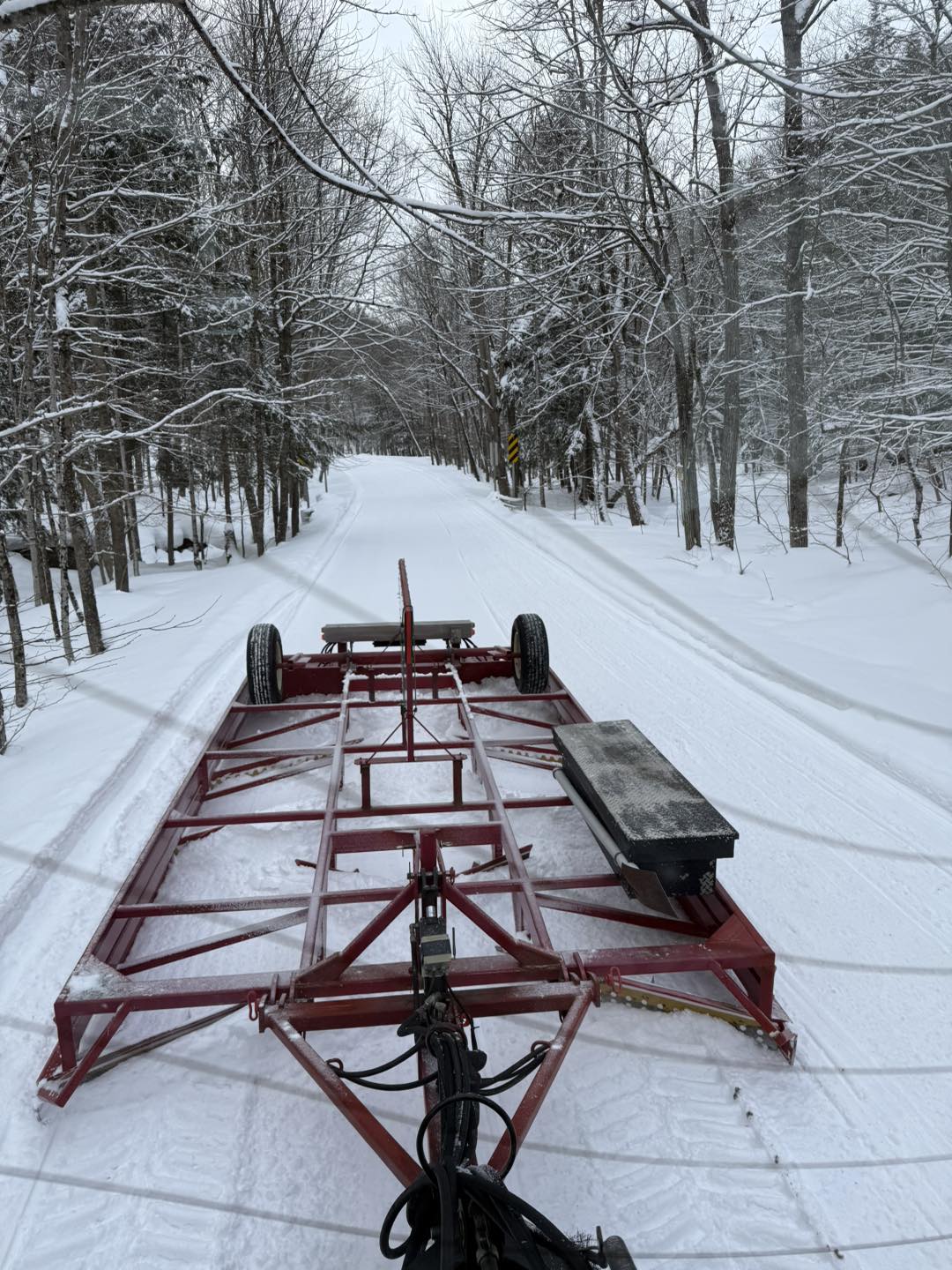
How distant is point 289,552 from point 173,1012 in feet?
51.2

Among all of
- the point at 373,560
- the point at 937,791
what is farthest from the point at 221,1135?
the point at 373,560

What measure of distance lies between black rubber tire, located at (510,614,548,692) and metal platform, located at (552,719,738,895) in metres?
1.90

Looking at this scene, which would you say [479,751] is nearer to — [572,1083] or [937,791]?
[572,1083]

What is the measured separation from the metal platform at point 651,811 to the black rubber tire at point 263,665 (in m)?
2.75

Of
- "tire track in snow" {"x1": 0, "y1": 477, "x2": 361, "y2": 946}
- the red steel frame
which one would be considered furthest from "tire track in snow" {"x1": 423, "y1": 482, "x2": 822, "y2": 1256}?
"tire track in snow" {"x1": 0, "y1": 477, "x2": 361, "y2": 946}

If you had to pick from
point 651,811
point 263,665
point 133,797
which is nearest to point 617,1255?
point 651,811

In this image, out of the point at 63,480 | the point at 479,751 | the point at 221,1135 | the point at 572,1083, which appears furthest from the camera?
the point at 63,480

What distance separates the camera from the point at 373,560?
616 inches

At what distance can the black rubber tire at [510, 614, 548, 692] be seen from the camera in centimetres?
634

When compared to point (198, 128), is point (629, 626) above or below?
below

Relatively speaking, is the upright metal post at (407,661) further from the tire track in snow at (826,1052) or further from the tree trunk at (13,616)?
the tree trunk at (13,616)

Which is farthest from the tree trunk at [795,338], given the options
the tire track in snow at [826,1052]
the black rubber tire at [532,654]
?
the tire track in snow at [826,1052]

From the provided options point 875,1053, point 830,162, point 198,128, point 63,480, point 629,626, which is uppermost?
point 198,128

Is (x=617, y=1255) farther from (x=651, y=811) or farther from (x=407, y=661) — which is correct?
(x=407, y=661)
